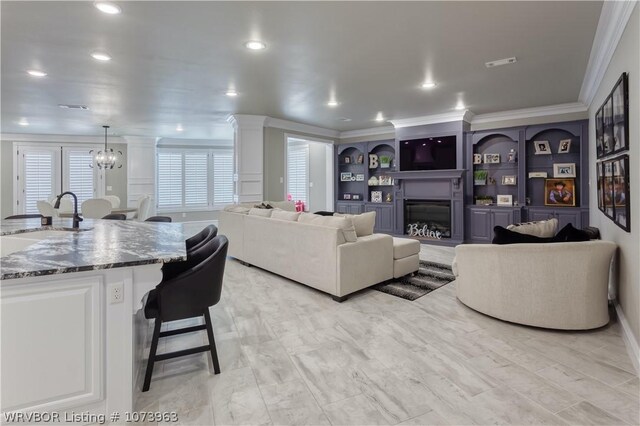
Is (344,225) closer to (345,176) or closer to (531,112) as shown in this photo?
(531,112)

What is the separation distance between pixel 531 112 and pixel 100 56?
6.77m

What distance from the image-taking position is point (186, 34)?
3.21 m

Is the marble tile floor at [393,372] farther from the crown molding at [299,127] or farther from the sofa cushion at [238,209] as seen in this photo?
the crown molding at [299,127]

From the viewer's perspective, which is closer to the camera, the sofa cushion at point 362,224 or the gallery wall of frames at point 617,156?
the gallery wall of frames at point 617,156

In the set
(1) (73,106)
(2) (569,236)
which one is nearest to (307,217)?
(2) (569,236)

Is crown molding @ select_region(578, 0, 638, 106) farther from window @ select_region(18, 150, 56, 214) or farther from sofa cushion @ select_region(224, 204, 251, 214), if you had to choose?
window @ select_region(18, 150, 56, 214)

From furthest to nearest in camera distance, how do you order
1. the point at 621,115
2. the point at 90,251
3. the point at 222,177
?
1. the point at 222,177
2. the point at 621,115
3. the point at 90,251

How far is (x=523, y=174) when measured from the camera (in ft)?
21.6

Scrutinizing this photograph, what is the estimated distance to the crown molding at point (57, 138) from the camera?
8.93 m

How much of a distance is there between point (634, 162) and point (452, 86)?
2.85 m

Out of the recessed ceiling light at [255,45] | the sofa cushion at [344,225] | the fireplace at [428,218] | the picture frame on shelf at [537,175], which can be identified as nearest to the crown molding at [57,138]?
the recessed ceiling light at [255,45]

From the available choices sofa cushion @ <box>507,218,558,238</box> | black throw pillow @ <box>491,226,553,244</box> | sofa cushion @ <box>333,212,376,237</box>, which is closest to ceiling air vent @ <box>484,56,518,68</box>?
sofa cushion @ <box>507,218,558,238</box>


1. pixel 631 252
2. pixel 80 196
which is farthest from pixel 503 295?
pixel 80 196

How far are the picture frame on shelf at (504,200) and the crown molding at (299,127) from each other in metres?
4.14
